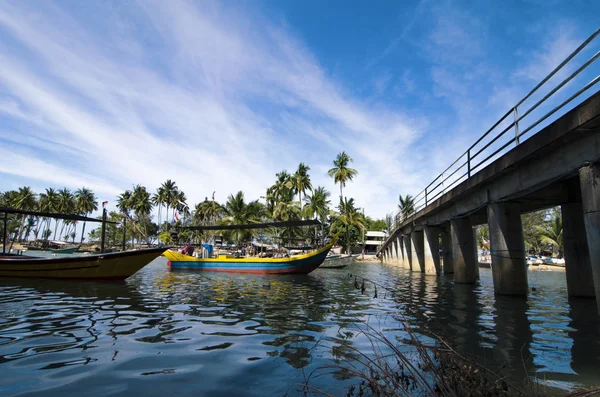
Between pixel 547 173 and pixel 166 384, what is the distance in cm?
1036

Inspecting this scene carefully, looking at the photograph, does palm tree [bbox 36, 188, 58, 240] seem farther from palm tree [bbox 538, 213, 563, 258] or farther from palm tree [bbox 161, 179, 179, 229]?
palm tree [bbox 538, 213, 563, 258]

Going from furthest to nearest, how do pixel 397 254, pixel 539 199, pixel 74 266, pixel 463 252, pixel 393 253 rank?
pixel 393 253, pixel 397 254, pixel 463 252, pixel 74 266, pixel 539 199

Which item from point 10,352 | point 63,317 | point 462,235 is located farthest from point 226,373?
point 462,235

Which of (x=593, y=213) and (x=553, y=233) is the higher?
(x=553, y=233)

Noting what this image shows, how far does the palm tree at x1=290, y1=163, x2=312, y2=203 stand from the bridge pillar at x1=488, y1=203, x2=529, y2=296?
1522 inches

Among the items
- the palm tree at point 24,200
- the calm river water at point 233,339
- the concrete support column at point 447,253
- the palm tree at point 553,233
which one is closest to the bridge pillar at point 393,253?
the concrete support column at point 447,253

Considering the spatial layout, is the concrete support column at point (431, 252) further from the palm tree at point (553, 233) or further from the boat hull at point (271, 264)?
the palm tree at point (553, 233)

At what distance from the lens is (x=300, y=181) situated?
50.4 metres

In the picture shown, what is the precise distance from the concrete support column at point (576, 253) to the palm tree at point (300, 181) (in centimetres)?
3937

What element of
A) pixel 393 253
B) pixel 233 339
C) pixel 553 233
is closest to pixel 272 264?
pixel 233 339

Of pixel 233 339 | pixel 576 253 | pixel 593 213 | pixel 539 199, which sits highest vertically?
pixel 539 199

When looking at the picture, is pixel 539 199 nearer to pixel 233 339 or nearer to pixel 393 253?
pixel 233 339

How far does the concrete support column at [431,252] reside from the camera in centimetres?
2169

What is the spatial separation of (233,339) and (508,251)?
33.9 feet
